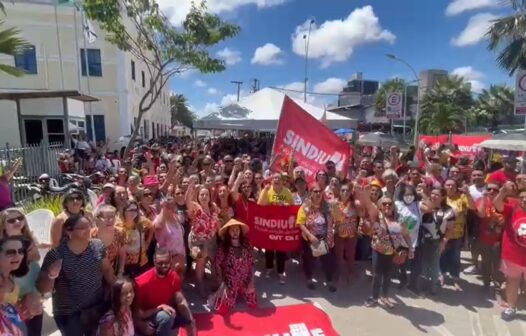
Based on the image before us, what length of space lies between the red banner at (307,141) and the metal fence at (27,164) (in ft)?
16.9

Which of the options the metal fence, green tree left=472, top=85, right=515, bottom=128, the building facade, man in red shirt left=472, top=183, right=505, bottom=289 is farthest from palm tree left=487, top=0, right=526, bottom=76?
the building facade

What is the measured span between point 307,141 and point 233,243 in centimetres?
305

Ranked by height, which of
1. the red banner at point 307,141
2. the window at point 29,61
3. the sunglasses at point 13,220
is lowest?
the sunglasses at point 13,220

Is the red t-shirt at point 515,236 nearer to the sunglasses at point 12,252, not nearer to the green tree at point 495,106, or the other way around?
the sunglasses at point 12,252

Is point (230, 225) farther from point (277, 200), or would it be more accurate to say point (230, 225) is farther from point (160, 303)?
point (160, 303)

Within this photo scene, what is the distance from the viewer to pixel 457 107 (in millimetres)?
33469

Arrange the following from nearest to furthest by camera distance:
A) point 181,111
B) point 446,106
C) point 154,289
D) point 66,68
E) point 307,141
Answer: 1. point 154,289
2. point 307,141
3. point 66,68
4. point 446,106
5. point 181,111

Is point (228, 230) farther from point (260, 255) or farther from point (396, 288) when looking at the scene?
point (396, 288)

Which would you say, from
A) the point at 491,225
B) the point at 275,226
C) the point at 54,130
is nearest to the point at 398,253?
the point at 491,225

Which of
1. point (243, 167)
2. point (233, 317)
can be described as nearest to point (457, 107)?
point (243, 167)

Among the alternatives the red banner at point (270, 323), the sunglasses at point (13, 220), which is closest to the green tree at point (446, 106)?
the red banner at point (270, 323)

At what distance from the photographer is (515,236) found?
434 centimetres

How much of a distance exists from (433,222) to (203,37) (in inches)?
356

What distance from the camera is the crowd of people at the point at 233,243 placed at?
3139mm
